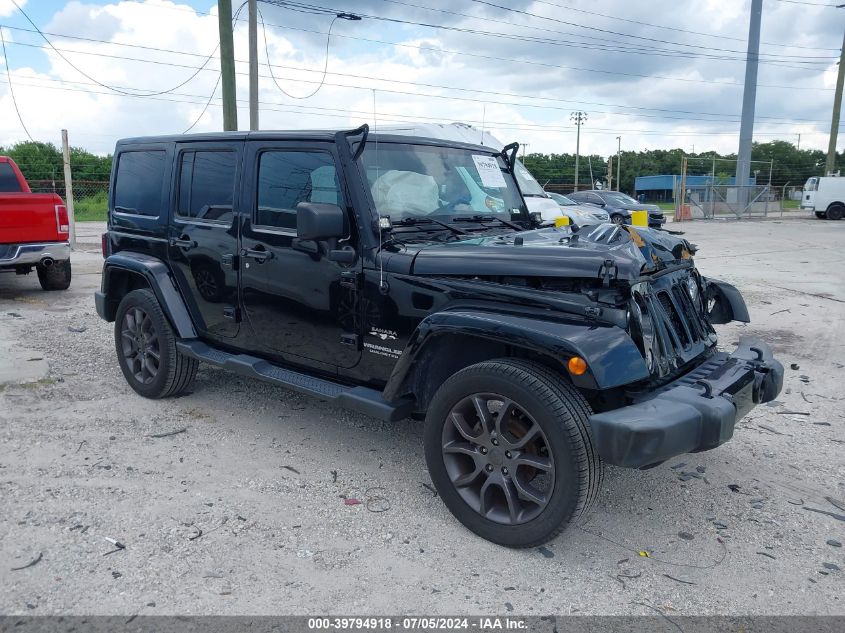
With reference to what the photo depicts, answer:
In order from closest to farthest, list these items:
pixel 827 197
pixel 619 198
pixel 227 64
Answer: pixel 227 64
pixel 619 198
pixel 827 197

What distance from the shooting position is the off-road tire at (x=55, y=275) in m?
9.94

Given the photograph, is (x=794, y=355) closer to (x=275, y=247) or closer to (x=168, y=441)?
(x=275, y=247)

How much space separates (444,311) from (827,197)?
32541 mm

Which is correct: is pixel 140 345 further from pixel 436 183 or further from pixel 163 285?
pixel 436 183

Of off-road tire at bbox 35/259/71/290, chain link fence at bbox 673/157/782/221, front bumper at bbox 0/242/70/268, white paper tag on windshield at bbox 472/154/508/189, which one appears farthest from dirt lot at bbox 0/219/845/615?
chain link fence at bbox 673/157/782/221

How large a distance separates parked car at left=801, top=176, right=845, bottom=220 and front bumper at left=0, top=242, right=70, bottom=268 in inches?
1218

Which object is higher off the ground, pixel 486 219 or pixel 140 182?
pixel 140 182

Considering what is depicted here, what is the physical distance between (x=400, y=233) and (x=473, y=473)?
1380 mm

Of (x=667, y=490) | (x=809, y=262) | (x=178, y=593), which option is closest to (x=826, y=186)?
(x=809, y=262)

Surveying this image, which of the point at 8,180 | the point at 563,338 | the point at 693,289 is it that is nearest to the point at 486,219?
the point at 693,289

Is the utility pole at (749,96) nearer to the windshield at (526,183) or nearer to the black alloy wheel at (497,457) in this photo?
the windshield at (526,183)

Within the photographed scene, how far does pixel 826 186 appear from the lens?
3038cm

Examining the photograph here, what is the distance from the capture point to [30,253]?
30.2 feet

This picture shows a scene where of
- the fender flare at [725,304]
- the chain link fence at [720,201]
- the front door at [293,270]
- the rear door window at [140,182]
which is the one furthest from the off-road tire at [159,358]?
the chain link fence at [720,201]
